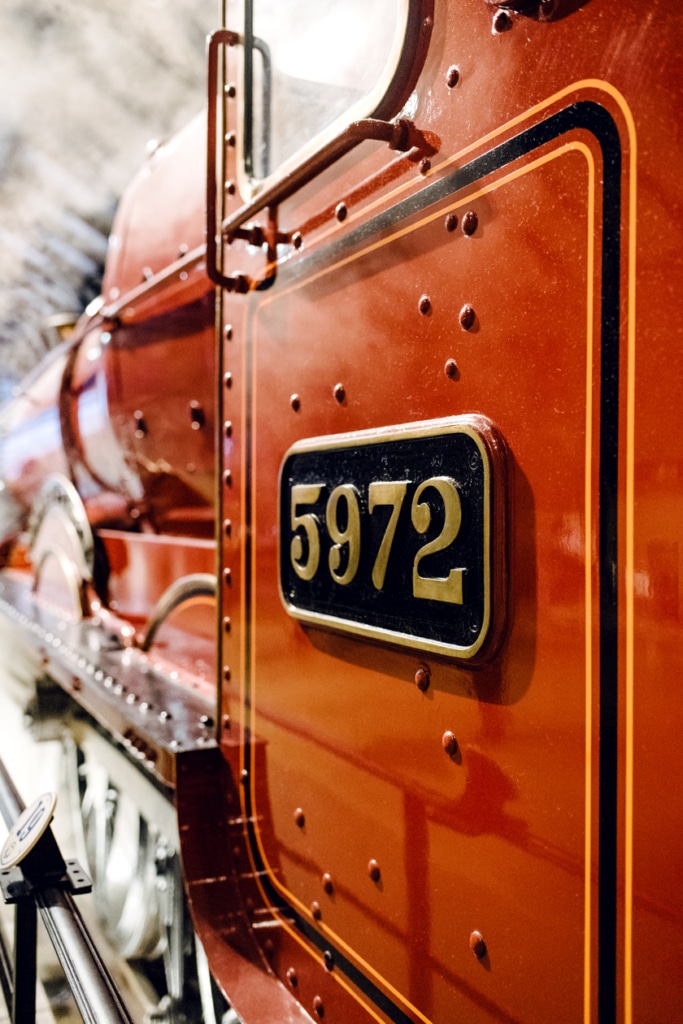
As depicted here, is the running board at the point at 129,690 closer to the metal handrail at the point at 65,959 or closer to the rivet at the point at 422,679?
the metal handrail at the point at 65,959

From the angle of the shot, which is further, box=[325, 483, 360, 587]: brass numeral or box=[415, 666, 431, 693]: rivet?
box=[325, 483, 360, 587]: brass numeral

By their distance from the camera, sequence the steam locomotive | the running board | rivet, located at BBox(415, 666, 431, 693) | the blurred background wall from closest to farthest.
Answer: the steam locomotive
rivet, located at BBox(415, 666, 431, 693)
the running board
the blurred background wall

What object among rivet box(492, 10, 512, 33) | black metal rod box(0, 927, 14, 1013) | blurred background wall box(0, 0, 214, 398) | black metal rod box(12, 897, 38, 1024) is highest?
blurred background wall box(0, 0, 214, 398)

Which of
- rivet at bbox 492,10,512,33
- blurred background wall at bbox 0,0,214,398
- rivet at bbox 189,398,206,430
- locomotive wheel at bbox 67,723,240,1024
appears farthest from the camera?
blurred background wall at bbox 0,0,214,398

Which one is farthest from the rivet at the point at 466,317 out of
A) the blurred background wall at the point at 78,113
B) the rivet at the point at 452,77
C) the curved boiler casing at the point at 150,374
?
the blurred background wall at the point at 78,113

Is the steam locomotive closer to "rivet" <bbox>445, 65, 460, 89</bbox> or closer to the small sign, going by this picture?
"rivet" <bbox>445, 65, 460, 89</bbox>

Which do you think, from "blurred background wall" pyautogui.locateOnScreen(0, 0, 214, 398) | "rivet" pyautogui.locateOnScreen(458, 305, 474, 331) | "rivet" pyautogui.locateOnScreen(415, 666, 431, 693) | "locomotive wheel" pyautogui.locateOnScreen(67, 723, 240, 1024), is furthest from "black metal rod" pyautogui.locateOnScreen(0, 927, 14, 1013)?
"blurred background wall" pyautogui.locateOnScreen(0, 0, 214, 398)

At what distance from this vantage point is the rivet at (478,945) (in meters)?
0.88

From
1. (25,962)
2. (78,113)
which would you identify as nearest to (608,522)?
(25,962)

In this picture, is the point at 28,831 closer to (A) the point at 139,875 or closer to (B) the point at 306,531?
(B) the point at 306,531

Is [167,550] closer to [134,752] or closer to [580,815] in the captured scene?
[134,752]

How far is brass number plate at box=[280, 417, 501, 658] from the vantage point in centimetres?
87

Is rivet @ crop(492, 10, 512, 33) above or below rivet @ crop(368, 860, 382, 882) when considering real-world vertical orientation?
above

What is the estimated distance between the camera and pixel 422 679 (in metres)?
0.97
